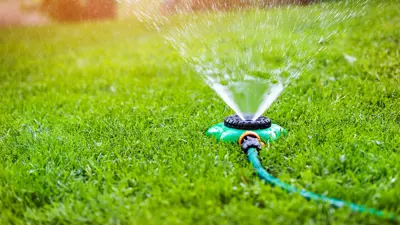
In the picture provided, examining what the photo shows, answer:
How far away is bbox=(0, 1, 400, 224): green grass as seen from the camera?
7.26 ft

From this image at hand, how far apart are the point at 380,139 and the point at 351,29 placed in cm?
368

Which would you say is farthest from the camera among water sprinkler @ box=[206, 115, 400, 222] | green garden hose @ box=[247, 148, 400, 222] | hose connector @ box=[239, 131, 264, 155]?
hose connector @ box=[239, 131, 264, 155]

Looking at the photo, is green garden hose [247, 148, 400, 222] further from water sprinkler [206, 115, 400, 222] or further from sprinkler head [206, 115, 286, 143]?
sprinkler head [206, 115, 286, 143]

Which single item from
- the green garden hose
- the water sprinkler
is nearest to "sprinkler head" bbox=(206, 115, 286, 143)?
the water sprinkler

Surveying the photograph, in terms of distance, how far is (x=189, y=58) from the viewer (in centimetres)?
595

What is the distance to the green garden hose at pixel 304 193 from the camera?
6.52ft

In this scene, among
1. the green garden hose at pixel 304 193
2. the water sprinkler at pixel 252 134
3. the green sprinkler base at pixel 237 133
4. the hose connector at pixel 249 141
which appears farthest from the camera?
the green sprinkler base at pixel 237 133

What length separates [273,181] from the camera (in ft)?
7.72

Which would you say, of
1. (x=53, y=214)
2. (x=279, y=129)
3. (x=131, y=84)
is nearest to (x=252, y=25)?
(x=131, y=84)

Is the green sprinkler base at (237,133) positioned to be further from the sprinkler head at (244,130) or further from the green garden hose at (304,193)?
the green garden hose at (304,193)

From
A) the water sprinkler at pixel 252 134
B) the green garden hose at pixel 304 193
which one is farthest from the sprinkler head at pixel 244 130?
the green garden hose at pixel 304 193

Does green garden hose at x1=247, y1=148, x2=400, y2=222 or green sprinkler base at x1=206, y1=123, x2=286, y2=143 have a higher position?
green garden hose at x1=247, y1=148, x2=400, y2=222

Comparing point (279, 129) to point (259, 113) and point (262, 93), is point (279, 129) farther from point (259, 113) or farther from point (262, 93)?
point (262, 93)

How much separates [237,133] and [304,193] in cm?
92
